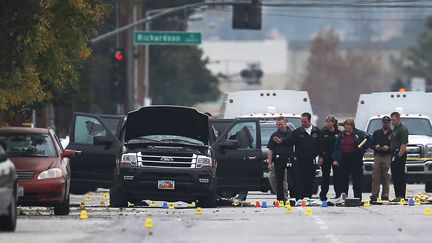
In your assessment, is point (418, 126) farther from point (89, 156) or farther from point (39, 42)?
point (39, 42)

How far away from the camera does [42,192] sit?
24672 mm

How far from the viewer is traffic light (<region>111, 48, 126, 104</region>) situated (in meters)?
53.3

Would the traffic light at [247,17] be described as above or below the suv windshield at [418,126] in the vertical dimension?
above

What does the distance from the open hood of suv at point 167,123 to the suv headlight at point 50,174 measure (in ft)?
11.1

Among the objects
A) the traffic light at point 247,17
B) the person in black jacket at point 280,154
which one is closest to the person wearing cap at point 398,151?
the person in black jacket at point 280,154

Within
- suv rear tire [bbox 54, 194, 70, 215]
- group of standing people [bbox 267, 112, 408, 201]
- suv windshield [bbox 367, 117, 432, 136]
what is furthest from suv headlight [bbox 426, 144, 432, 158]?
suv rear tire [bbox 54, 194, 70, 215]

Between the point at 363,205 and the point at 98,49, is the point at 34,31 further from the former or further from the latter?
the point at 98,49

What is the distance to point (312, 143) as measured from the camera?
1181 inches

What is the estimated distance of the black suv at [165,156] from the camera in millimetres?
27250

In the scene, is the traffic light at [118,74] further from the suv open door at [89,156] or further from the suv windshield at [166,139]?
the suv windshield at [166,139]

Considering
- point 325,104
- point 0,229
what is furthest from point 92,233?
point 325,104

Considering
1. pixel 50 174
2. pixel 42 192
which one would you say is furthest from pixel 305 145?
pixel 42 192

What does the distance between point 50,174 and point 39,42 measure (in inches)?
134

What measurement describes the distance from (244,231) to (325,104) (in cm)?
16855
